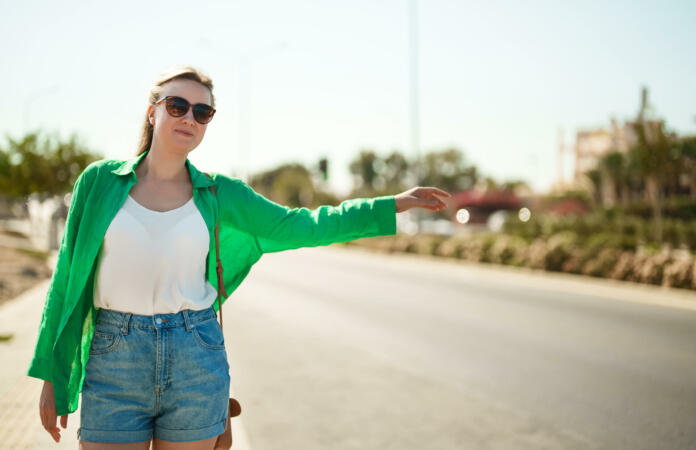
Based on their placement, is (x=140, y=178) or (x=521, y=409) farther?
(x=521, y=409)

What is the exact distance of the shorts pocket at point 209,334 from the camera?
2.15 metres

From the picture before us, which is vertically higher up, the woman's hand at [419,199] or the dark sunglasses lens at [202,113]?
the dark sunglasses lens at [202,113]

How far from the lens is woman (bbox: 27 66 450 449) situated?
2.07 meters

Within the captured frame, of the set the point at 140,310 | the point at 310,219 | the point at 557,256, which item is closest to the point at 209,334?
the point at 140,310

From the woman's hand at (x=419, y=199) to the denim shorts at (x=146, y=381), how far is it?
83 cm

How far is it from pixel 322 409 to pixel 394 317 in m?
4.93

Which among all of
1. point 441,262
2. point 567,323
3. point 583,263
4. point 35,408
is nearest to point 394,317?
point 567,323

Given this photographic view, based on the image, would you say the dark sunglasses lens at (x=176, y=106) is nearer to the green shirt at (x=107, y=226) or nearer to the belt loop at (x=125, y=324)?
the green shirt at (x=107, y=226)

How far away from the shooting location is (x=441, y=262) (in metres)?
22.1

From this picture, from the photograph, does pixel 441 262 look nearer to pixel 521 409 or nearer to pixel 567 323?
pixel 567 323

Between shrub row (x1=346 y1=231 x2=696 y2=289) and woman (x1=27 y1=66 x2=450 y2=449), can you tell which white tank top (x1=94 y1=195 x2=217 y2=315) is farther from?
shrub row (x1=346 y1=231 x2=696 y2=289)

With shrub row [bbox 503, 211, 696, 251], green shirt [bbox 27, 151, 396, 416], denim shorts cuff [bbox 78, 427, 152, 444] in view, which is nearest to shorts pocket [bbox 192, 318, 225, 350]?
green shirt [bbox 27, 151, 396, 416]

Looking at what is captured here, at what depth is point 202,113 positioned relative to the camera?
7.55 ft

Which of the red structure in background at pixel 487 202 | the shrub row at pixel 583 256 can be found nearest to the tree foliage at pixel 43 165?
the shrub row at pixel 583 256
